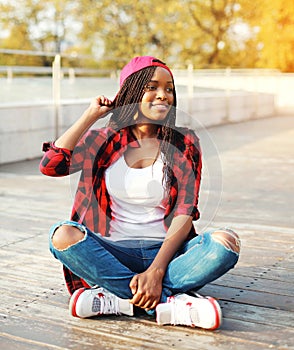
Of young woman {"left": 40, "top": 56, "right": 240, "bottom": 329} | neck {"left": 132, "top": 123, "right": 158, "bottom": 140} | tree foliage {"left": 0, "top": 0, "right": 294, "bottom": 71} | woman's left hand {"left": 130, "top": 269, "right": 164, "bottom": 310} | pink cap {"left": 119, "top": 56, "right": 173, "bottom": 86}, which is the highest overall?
tree foliage {"left": 0, "top": 0, "right": 294, "bottom": 71}

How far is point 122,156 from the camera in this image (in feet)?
9.58

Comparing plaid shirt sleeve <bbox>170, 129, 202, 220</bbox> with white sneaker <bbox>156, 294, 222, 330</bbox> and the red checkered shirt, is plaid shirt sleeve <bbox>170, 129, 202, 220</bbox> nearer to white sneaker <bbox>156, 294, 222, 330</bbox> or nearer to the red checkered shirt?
the red checkered shirt

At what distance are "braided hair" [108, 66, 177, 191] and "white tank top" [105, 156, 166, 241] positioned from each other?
1.6 inches

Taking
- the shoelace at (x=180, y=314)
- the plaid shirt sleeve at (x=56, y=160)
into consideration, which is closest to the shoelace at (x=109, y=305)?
the shoelace at (x=180, y=314)

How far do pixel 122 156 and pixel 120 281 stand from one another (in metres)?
0.52

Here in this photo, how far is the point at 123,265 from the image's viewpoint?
2.84 metres

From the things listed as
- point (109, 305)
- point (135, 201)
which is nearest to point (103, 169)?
point (135, 201)

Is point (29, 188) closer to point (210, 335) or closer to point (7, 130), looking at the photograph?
point (7, 130)

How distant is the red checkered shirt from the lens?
9.45 ft

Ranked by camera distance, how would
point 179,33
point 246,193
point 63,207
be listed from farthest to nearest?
1. point 179,33
2. point 246,193
3. point 63,207

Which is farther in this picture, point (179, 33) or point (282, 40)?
point (179, 33)

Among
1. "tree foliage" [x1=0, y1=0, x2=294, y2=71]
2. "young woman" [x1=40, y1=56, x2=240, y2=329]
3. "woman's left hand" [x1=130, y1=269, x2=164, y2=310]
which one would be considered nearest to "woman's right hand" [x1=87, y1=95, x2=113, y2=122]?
"young woman" [x1=40, y1=56, x2=240, y2=329]

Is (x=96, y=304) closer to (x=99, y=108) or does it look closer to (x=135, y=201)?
(x=135, y=201)

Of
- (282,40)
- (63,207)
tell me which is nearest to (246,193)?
(63,207)
